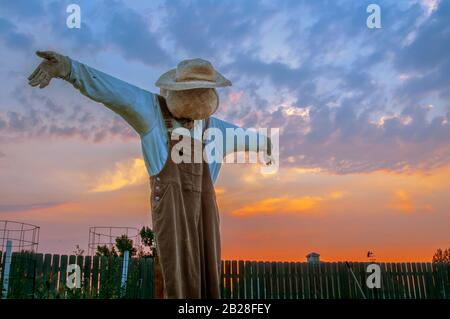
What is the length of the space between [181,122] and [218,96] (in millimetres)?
261

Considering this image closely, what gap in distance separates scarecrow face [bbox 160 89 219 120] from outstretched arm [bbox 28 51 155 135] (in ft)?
0.38

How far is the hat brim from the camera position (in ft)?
7.73

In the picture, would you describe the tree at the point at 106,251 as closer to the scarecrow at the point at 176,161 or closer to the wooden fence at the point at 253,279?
the wooden fence at the point at 253,279

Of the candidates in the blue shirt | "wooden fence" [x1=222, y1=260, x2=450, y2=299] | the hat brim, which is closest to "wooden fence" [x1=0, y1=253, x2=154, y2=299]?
"wooden fence" [x1=222, y1=260, x2=450, y2=299]

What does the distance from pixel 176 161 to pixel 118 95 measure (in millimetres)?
440

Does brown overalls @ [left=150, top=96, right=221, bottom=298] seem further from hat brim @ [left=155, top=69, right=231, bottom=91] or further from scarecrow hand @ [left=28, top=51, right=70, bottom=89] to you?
scarecrow hand @ [left=28, top=51, right=70, bottom=89]

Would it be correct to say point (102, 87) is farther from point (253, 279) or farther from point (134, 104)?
point (253, 279)

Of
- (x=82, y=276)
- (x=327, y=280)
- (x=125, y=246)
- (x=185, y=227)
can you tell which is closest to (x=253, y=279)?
(x=327, y=280)

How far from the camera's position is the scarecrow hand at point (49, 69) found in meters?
2.05

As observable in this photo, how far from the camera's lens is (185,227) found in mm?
2320

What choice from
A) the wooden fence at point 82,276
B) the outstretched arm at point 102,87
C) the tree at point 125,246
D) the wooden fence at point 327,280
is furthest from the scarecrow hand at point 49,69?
the tree at point 125,246
